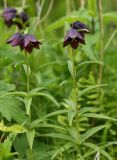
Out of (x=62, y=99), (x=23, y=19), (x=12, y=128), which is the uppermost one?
(x=23, y=19)

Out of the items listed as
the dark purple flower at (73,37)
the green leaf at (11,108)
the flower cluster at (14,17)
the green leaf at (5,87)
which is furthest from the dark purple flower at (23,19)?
the dark purple flower at (73,37)

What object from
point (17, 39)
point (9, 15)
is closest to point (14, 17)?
point (9, 15)

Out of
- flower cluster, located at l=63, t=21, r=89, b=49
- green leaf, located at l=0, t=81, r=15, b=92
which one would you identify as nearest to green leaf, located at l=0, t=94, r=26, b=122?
green leaf, located at l=0, t=81, r=15, b=92

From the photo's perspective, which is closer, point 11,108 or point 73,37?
point 73,37

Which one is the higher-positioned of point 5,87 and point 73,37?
point 73,37

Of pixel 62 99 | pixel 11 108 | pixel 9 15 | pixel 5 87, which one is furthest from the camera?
pixel 9 15

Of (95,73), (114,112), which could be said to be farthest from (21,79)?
(114,112)

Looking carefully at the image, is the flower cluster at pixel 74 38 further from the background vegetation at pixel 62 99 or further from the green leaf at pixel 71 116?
the green leaf at pixel 71 116

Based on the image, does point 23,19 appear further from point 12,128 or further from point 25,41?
point 12,128

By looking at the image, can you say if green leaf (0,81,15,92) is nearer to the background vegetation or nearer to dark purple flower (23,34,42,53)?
the background vegetation
